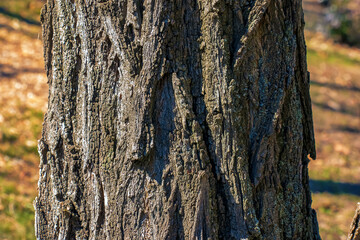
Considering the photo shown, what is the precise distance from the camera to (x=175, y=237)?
1896mm

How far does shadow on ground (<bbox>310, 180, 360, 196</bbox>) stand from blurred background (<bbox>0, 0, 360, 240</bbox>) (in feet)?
0.05

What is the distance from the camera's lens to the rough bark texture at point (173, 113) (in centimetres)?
185

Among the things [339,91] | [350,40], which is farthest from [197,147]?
[350,40]

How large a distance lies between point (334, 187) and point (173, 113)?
4.48 meters

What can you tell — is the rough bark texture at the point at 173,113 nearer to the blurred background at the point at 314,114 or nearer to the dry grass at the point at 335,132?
the blurred background at the point at 314,114

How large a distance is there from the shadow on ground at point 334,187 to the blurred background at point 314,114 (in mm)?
14

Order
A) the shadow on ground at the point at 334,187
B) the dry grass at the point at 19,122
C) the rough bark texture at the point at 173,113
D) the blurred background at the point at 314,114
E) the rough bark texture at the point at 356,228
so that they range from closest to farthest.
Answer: the rough bark texture at the point at 173,113 → the rough bark texture at the point at 356,228 → the dry grass at the point at 19,122 → the blurred background at the point at 314,114 → the shadow on ground at the point at 334,187

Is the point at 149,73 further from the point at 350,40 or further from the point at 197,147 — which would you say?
the point at 350,40

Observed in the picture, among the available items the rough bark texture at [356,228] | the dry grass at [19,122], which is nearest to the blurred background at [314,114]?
the dry grass at [19,122]

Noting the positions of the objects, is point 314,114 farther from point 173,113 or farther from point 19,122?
point 173,113

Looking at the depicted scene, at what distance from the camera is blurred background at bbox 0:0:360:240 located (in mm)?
4465

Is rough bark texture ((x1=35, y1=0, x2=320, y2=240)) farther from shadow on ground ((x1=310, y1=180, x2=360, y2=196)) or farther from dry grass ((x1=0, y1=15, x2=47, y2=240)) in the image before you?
shadow on ground ((x1=310, y1=180, x2=360, y2=196))

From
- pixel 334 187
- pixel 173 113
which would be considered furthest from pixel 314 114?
pixel 173 113

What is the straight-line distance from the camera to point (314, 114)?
309 inches
